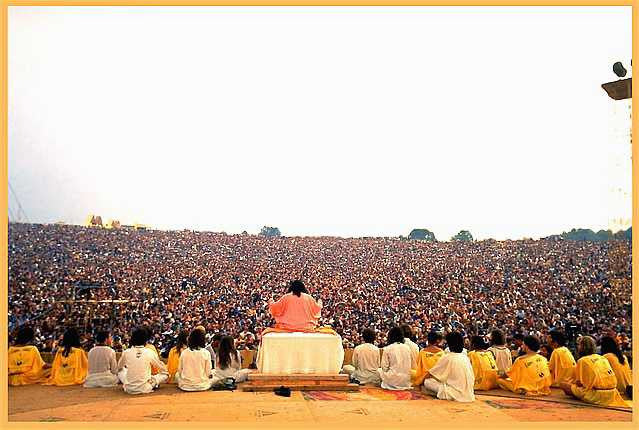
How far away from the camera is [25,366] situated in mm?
9398

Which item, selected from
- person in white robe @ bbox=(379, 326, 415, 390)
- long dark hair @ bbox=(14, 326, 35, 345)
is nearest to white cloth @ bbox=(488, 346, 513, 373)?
person in white robe @ bbox=(379, 326, 415, 390)

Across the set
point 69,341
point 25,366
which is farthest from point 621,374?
point 25,366

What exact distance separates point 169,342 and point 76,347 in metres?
5.07

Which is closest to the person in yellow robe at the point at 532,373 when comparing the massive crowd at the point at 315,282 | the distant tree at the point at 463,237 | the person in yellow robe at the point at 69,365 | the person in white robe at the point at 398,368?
the person in white robe at the point at 398,368

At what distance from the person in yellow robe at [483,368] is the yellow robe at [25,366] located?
241 inches

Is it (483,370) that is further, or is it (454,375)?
(483,370)

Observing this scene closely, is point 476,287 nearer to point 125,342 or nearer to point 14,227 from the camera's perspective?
point 125,342

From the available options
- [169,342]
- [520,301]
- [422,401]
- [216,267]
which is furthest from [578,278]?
[422,401]

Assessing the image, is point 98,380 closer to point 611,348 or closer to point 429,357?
point 429,357

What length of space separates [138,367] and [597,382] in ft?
18.7

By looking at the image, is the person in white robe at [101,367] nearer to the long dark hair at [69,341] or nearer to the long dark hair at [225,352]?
the long dark hair at [69,341]

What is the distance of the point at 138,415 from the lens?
6.92m

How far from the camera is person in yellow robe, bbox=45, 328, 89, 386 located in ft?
30.7

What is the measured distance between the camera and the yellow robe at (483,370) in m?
9.21
